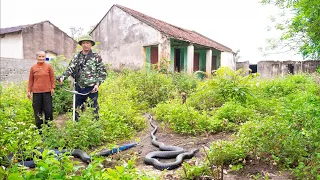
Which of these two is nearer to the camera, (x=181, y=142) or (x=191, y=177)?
(x=191, y=177)

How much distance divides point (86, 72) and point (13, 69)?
9.53 meters

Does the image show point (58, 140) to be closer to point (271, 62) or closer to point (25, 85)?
point (25, 85)

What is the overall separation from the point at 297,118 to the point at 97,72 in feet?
11.6

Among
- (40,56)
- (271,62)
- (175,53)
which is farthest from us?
(271,62)

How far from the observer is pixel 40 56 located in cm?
513

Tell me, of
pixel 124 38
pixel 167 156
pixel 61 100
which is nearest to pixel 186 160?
pixel 167 156

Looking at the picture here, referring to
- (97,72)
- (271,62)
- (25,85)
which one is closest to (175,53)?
(271,62)

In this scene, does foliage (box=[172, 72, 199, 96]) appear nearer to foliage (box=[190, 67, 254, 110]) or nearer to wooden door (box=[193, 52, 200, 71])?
foliage (box=[190, 67, 254, 110])

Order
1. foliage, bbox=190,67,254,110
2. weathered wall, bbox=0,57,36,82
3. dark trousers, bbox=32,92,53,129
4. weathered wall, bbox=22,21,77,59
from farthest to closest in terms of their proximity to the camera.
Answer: weathered wall, bbox=22,21,77,59 < weathered wall, bbox=0,57,36,82 < foliage, bbox=190,67,254,110 < dark trousers, bbox=32,92,53,129

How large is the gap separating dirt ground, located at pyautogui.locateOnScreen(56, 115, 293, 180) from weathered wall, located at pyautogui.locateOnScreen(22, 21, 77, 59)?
14.6 metres

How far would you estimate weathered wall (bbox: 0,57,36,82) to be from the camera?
1209 centimetres

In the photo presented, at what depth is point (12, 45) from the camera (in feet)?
62.8

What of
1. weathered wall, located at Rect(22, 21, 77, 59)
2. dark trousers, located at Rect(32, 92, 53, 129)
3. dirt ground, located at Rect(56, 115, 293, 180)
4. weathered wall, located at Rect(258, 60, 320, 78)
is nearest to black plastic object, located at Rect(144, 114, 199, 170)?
dirt ground, located at Rect(56, 115, 293, 180)

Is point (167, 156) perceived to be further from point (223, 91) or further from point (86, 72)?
point (223, 91)
